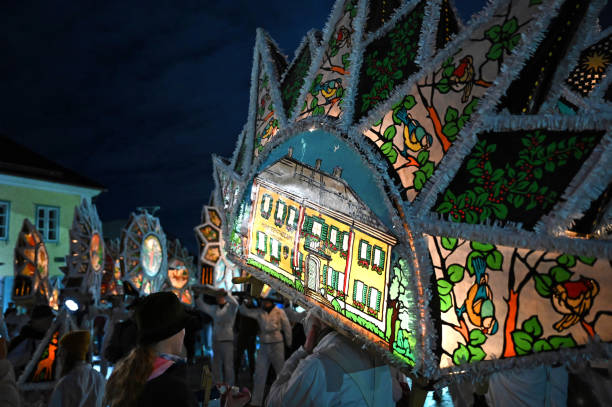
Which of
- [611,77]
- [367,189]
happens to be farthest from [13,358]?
[611,77]

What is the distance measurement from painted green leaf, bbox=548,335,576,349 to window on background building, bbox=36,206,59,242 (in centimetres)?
2262

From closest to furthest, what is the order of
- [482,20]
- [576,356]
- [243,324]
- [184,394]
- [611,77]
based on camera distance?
[576,356], [482,20], [184,394], [611,77], [243,324]

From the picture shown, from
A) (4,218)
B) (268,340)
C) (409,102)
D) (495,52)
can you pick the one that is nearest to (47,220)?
(4,218)

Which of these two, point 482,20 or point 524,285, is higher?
point 482,20

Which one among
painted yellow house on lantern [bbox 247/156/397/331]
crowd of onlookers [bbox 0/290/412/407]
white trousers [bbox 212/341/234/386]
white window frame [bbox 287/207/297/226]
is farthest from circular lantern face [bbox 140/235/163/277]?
white window frame [bbox 287/207/297/226]

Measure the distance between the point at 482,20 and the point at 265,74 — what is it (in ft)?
6.40

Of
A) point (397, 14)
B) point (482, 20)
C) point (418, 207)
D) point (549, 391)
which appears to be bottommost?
point (549, 391)

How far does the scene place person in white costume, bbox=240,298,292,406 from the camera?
25.3 ft

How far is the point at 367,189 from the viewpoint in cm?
230

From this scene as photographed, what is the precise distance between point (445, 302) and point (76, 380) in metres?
2.83

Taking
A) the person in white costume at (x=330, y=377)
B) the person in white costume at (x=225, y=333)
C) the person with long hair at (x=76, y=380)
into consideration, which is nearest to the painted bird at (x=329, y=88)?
the person in white costume at (x=330, y=377)

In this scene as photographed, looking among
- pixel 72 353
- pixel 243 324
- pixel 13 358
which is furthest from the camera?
pixel 243 324

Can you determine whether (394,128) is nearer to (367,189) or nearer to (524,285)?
(367,189)

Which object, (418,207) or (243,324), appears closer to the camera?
(418,207)
